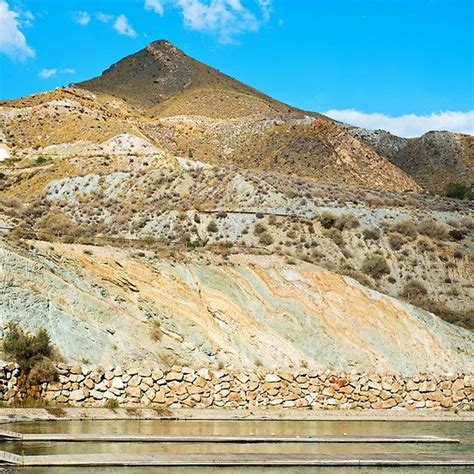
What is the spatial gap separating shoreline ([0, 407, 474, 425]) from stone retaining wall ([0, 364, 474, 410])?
56 cm

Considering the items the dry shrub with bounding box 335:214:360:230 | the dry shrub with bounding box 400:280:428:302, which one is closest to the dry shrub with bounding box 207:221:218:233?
the dry shrub with bounding box 335:214:360:230

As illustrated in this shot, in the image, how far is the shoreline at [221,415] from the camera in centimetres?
1931

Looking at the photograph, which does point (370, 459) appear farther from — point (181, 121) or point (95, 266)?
point (181, 121)

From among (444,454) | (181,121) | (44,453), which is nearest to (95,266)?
(44,453)

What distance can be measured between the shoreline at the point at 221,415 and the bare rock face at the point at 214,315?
1.67 meters

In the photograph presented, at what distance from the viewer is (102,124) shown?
287 feet

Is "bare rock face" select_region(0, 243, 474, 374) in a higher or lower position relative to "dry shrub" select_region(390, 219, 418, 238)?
lower

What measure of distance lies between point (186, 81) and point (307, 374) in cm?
12362

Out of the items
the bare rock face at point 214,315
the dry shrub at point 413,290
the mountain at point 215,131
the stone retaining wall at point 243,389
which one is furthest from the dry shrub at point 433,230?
the mountain at point 215,131

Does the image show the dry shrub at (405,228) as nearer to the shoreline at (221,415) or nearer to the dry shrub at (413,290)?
the dry shrub at (413,290)

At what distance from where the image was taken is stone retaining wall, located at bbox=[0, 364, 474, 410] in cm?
2152

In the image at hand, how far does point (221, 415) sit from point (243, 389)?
1.88 m

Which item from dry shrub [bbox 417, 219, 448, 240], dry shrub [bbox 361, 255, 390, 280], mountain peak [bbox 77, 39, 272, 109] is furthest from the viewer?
mountain peak [bbox 77, 39, 272, 109]

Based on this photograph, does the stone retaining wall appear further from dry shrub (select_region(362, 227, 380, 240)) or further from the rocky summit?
dry shrub (select_region(362, 227, 380, 240))
